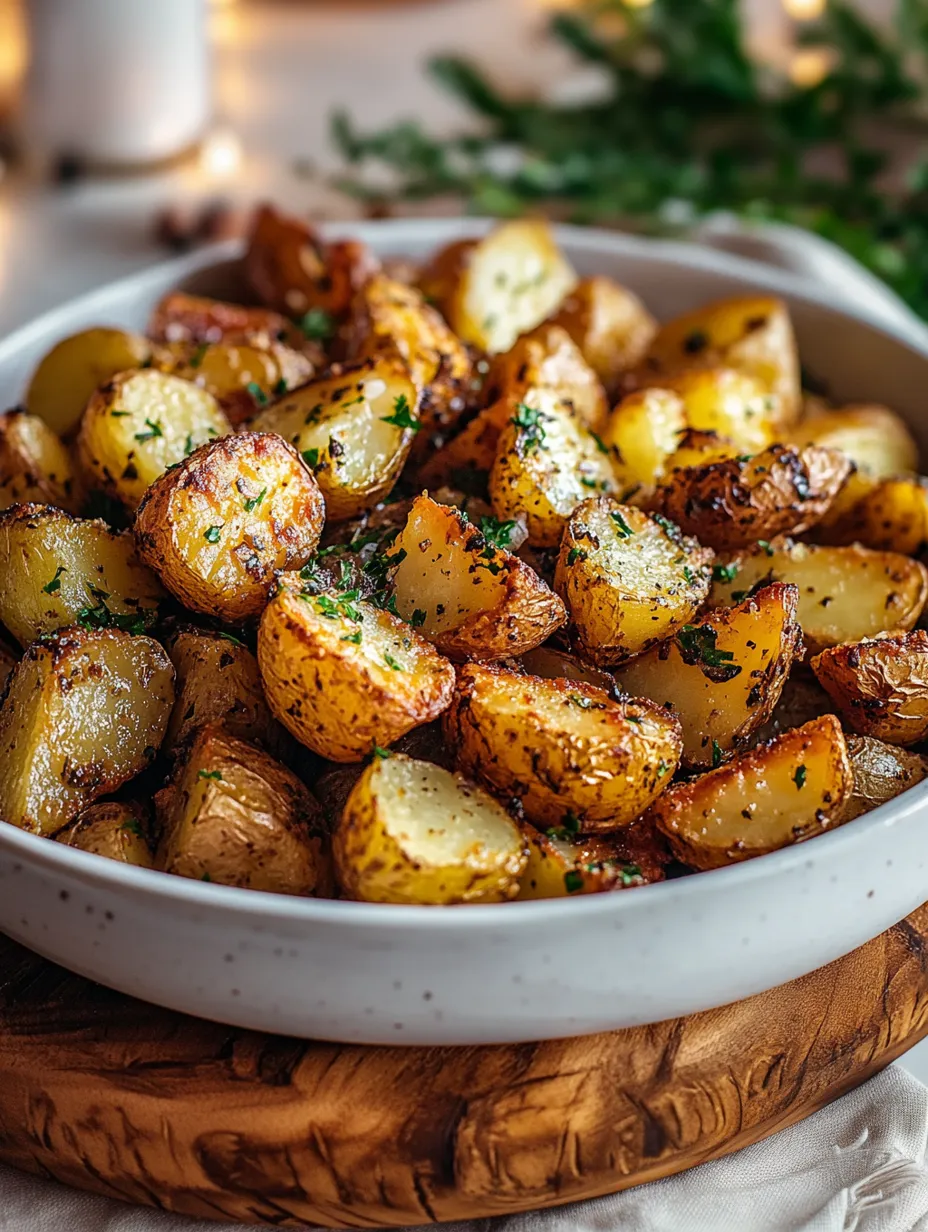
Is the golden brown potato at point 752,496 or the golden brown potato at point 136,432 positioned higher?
the golden brown potato at point 136,432

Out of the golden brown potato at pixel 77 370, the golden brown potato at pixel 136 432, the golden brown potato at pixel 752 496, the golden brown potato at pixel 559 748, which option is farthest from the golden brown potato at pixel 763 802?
the golden brown potato at pixel 77 370

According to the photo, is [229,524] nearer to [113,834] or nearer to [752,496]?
[113,834]

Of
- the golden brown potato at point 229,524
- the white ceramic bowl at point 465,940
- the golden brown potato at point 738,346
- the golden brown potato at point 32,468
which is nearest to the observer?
the white ceramic bowl at point 465,940

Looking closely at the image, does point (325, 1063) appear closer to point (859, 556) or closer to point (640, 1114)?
point (640, 1114)

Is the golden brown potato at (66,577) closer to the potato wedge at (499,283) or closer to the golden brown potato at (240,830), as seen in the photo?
the golden brown potato at (240,830)

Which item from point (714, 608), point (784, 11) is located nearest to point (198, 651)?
point (714, 608)

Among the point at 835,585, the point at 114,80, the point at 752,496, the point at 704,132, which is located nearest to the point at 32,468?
the point at 752,496
